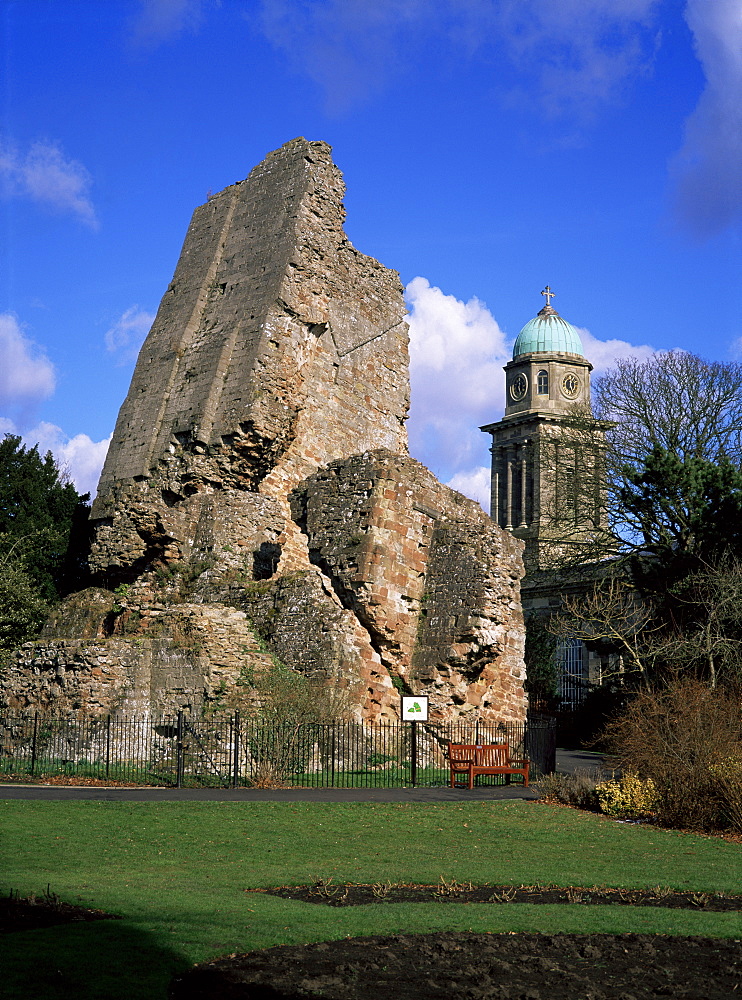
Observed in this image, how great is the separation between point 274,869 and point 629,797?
650cm

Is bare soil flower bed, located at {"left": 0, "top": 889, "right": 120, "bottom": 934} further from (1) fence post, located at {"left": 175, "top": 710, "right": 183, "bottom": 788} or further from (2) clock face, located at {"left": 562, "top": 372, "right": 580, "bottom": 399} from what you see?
(2) clock face, located at {"left": 562, "top": 372, "right": 580, "bottom": 399}

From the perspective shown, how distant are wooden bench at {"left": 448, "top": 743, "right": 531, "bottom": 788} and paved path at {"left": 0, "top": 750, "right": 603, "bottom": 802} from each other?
323 millimetres

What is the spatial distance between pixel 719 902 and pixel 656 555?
2253 cm

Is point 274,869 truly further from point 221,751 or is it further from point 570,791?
point 221,751

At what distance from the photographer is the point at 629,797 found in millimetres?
14797

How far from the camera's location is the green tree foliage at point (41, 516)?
3164 centimetres

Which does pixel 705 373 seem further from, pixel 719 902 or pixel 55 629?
pixel 719 902

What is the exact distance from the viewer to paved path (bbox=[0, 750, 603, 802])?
1512 cm

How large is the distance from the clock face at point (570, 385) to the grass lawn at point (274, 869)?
80709 mm

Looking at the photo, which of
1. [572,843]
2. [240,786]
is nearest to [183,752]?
[240,786]

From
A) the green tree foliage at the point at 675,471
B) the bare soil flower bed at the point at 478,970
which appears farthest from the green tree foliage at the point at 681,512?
the bare soil flower bed at the point at 478,970

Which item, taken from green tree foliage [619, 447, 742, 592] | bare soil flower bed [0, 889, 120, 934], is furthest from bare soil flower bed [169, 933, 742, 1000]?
green tree foliage [619, 447, 742, 592]

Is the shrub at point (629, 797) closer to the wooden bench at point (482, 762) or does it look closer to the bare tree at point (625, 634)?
the wooden bench at point (482, 762)

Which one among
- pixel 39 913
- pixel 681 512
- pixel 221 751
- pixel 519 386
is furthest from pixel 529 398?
pixel 39 913
